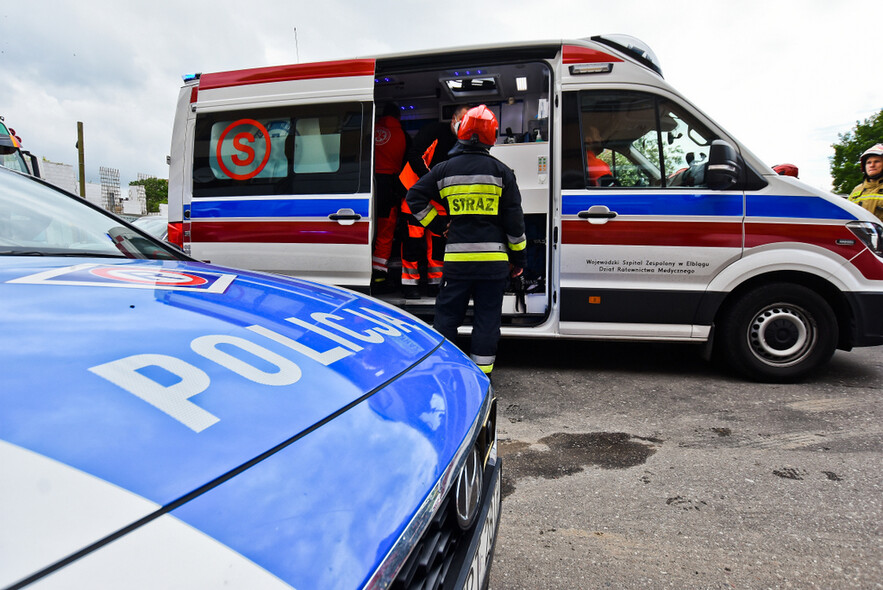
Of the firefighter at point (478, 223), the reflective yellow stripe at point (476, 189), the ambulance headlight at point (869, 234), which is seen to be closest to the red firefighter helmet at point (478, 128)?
the firefighter at point (478, 223)

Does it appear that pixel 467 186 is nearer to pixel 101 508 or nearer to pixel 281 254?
pixel 281 254

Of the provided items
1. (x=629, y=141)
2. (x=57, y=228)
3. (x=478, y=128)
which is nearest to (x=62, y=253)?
(x=57, y=228)

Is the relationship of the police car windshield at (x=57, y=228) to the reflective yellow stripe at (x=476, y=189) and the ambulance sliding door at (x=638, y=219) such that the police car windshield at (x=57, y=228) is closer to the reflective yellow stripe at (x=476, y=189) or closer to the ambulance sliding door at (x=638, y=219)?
the reflective yellow stripe at (x=476, y=189)

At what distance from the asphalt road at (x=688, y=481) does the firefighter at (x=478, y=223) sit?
24.0 inches

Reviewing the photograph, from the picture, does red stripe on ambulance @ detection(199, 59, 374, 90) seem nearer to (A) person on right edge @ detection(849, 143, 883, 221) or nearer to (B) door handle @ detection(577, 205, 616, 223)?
(B) door handle @ detection(577, 205, 616, 223)

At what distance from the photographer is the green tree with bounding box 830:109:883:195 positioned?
86.0ft

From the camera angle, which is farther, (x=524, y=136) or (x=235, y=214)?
(x=524, y=136)

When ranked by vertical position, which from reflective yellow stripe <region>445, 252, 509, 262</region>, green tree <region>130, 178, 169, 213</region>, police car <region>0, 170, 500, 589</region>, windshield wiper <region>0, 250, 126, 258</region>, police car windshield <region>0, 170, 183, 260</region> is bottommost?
police car <region>0, 170, 500, 589</region>

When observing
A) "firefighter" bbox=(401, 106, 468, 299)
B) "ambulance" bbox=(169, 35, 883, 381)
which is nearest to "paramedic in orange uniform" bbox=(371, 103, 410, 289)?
"firefighter" bbox=(401, 106, 468, 299)

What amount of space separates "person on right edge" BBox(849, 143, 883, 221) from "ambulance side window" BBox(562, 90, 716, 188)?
290cm

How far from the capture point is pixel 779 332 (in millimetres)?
3463

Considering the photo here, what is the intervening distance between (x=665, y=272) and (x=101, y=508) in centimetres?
349

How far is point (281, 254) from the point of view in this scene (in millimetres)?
3996

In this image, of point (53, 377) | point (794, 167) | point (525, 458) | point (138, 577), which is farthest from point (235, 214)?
point (794, 167)
